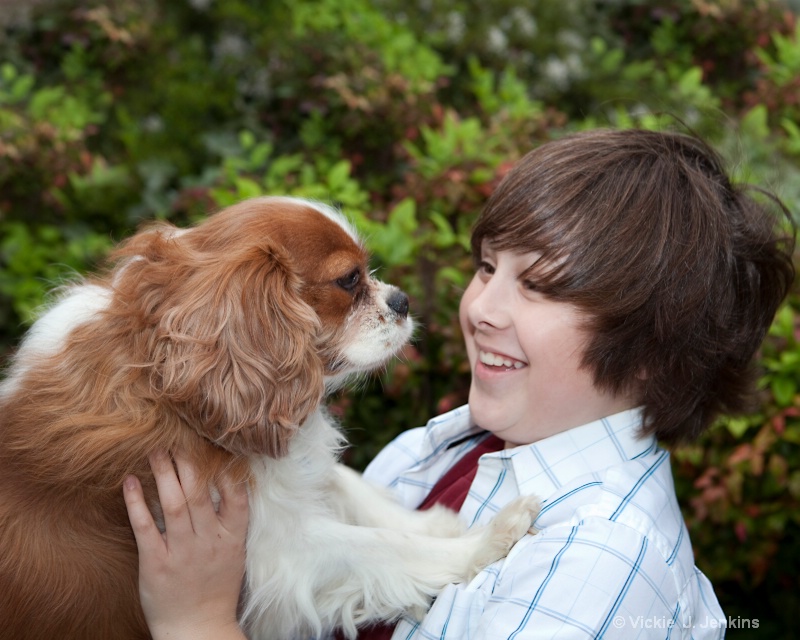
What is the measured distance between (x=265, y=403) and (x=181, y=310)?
0.31m

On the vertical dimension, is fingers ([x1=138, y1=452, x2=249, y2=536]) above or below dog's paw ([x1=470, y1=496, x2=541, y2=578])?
above

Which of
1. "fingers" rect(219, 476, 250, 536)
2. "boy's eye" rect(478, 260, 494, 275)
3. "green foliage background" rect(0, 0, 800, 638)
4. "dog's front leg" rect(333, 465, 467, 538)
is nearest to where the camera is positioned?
"fingers" rect(219, 476, 250, 536)

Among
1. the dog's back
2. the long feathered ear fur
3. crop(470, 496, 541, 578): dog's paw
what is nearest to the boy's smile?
crop(470, 496, 541, 578): dog's paw

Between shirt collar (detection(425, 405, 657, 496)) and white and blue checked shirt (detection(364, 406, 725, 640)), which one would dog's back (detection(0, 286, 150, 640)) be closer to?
white and blue checked shirt (detection(364, 406, 725, 640))

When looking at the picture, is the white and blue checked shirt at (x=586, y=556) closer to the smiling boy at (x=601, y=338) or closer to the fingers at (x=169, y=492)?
the smiling boy at (x=601, y=338)

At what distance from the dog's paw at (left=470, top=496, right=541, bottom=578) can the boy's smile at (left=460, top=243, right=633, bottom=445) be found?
0.18 m

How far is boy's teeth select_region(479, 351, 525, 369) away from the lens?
2.09m

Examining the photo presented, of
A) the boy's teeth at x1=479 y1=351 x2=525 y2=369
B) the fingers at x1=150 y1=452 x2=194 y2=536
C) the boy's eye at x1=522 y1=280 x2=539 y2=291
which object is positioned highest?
the boy's eye at x1=522 y1=280 x2=539 y2=291

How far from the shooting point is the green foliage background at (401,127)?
11.5ft

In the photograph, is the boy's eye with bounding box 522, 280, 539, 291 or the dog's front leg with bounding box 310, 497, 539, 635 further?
the dog's front leg with bounding box 310, 497, 539, 635

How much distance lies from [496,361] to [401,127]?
348 cm

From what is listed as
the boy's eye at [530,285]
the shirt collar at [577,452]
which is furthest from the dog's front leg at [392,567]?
the boy's eye at [530,285]

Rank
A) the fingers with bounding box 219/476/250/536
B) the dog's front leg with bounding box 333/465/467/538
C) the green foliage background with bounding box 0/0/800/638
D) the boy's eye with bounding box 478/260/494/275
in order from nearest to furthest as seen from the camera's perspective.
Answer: the fingers with bounding box 219/476/250/536
the boy's eye with bounding box 478/260/494/275
the dog's front leg with bounding box 333/465/467/538
the green foliage background with bounding box 0/0/800/638

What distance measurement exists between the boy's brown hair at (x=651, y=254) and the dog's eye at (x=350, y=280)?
1.33ft
